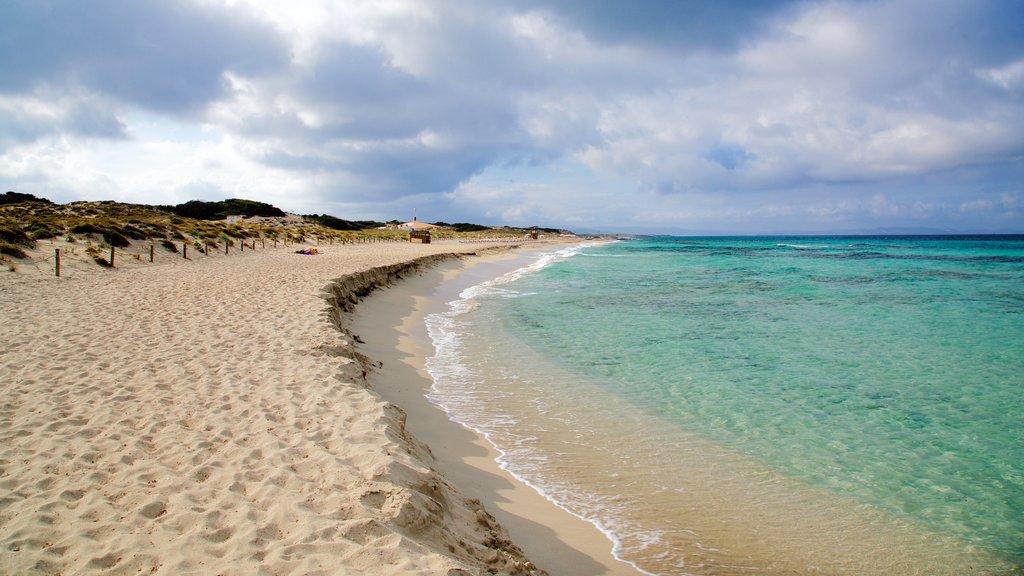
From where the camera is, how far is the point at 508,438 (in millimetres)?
6270

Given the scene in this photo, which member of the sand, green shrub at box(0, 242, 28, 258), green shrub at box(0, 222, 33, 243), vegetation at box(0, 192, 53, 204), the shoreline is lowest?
the shoreline

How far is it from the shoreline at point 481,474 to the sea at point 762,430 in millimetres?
182

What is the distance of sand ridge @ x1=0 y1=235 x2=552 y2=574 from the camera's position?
310 cm

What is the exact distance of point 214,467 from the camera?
13.8 ft

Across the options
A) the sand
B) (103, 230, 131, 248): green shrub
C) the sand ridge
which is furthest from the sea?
(103, 230, 131, 248): green shrub

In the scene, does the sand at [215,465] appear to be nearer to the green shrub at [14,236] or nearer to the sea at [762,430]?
the sea at [762,430]

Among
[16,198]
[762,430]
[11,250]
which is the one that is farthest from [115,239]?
[16,198]

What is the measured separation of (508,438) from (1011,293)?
26415mm

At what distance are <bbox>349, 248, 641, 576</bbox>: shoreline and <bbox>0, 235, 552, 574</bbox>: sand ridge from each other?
0.44 m

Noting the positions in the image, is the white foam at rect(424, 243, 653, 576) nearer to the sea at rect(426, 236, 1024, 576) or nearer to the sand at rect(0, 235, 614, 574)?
the sea at rect(426, 236, 1024, 576)

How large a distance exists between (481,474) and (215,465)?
2.39m

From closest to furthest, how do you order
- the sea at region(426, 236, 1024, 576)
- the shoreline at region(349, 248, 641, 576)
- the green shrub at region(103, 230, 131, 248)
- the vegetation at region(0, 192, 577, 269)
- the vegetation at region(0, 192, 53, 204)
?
1. the shoreline at region(349, 248, 641, 576)
2. the sea at region(426, 236, 1024, 576)
3. the vegetation at region(0, 192, 577, 269)
4. the green shrub at region(103, 230, 131, 248)
5. the vegetation at region(0, 192, 53, 204)

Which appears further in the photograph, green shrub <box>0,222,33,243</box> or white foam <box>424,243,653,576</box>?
green shrub <box>0,222,33,243</box>

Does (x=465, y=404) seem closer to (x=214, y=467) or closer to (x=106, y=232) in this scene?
(x=214, y=467)
